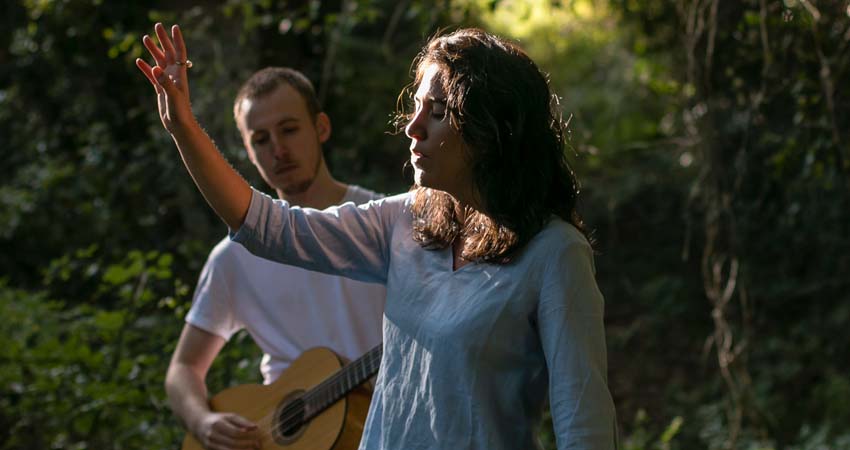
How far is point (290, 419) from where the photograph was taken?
276 centimetres

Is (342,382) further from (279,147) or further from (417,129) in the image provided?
(417,129)

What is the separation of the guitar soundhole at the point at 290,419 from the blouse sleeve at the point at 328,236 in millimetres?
718

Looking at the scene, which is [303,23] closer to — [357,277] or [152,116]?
[152,116]

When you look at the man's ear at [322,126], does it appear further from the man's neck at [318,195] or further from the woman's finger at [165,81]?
the woman's finger at [165,81]

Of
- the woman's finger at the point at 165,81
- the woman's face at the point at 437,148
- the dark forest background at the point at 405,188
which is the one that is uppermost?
the woman's finger at the point at 165,81

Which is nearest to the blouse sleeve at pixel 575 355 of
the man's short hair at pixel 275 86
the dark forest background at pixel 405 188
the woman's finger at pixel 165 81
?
the woman's finger at pixel 165 81

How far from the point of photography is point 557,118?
1.97m

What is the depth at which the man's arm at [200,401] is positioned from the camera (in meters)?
2.84

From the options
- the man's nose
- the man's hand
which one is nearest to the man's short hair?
the man's nose

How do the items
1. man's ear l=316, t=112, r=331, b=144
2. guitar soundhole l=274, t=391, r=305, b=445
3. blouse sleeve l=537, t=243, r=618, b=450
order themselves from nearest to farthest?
blouse sleeve l=537, t=243, r=618, b=450, guitar soundhole l=274, t=391, r=305, b=445, man's ear l=316, t=112, r=331, b=144

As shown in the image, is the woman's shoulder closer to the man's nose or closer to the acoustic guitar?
the acoustic guitar

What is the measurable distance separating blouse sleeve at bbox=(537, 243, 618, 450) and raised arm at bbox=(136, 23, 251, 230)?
56 cm

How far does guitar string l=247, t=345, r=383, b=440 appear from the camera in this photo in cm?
250

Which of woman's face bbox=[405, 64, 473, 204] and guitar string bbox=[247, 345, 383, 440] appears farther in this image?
guitar string bbox=[247, 345, 383, 440]
